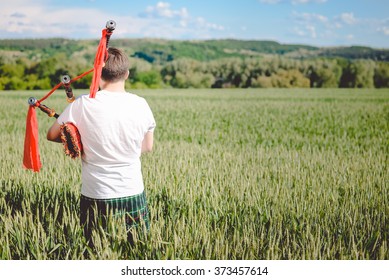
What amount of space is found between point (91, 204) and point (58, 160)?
2.32 m

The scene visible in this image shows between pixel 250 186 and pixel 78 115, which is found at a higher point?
pixel 78 115

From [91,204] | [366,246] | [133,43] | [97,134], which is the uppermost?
[133,43]

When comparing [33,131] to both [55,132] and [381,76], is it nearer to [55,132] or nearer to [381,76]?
[55,132]

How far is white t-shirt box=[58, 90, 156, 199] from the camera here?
1.69 m

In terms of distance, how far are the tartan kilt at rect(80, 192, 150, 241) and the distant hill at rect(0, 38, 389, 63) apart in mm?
4488

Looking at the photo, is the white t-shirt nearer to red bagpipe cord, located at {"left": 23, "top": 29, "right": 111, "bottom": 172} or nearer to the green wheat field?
red bagpipe cord, located at {"left": 23, "top": 29, "right": 111, "bottom": 172}

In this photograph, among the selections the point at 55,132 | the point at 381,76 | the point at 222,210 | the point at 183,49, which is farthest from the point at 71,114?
the point at 183,49

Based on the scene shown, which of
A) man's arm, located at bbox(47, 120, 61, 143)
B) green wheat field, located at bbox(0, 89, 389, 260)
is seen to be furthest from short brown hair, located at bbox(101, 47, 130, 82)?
green wheat field, located at bbox(0, 89, 389, 260)

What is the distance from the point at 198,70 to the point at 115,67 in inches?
828

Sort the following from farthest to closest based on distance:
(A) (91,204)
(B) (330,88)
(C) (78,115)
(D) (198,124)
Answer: (B) (330,88), (D) (198,124), (A) (91,204), (C) (78,115)

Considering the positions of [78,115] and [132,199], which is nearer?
[78,115]

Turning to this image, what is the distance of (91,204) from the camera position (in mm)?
1816
